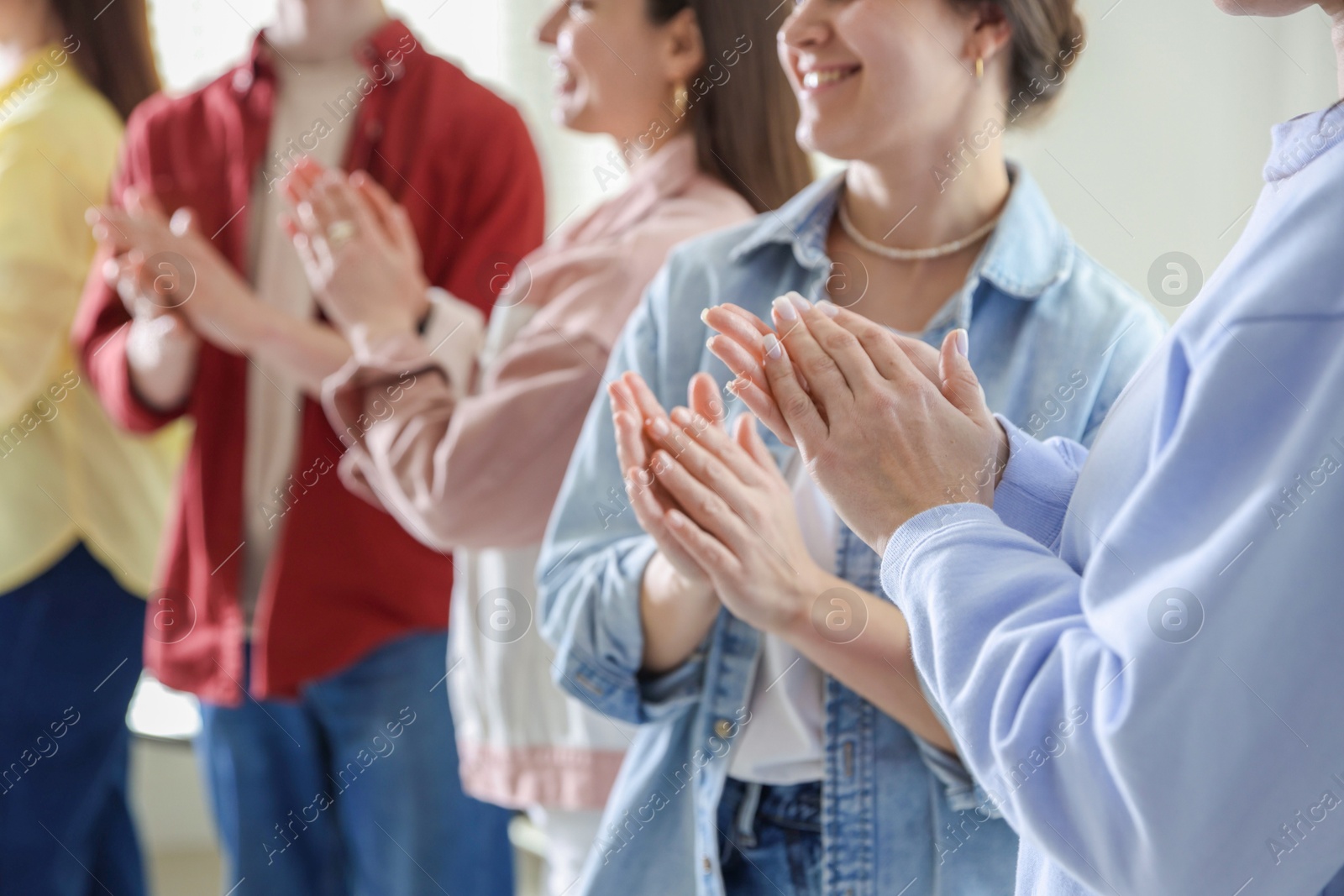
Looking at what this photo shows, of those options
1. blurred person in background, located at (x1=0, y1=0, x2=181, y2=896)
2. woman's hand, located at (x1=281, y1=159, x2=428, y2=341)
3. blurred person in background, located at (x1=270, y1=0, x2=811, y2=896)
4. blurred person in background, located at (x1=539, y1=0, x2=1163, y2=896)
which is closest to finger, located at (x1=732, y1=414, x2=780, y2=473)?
blurred person in background, located at (x1=539, y1=0, x2=1163, y2=896)

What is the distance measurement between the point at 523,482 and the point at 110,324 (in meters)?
0.72

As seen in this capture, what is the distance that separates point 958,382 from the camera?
667 mm

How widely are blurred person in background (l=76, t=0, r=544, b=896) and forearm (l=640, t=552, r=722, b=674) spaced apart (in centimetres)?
58

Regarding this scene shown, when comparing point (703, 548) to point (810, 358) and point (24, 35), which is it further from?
point (24, 35)

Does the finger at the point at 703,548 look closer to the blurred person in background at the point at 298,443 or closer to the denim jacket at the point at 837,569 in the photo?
the denim jacket at the point at 837,569

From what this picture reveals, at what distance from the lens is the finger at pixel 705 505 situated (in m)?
0.88

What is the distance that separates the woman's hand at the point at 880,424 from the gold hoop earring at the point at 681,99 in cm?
70

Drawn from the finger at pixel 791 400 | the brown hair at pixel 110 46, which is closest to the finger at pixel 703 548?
the finger at pixel 791 400

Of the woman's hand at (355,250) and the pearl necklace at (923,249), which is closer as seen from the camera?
the pearl necklace at (923,249)

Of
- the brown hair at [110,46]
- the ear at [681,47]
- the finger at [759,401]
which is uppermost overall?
the brown hair at [110,46]

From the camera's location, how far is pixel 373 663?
4.95 feet

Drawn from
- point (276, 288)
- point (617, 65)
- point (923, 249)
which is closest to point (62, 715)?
point (276, 288)

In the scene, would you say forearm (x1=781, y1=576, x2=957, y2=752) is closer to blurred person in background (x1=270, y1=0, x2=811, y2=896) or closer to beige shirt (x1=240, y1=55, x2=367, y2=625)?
blurred person in background (x1=270, y1=0, x2=811, y2=896)

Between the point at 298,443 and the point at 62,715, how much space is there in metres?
0.55
